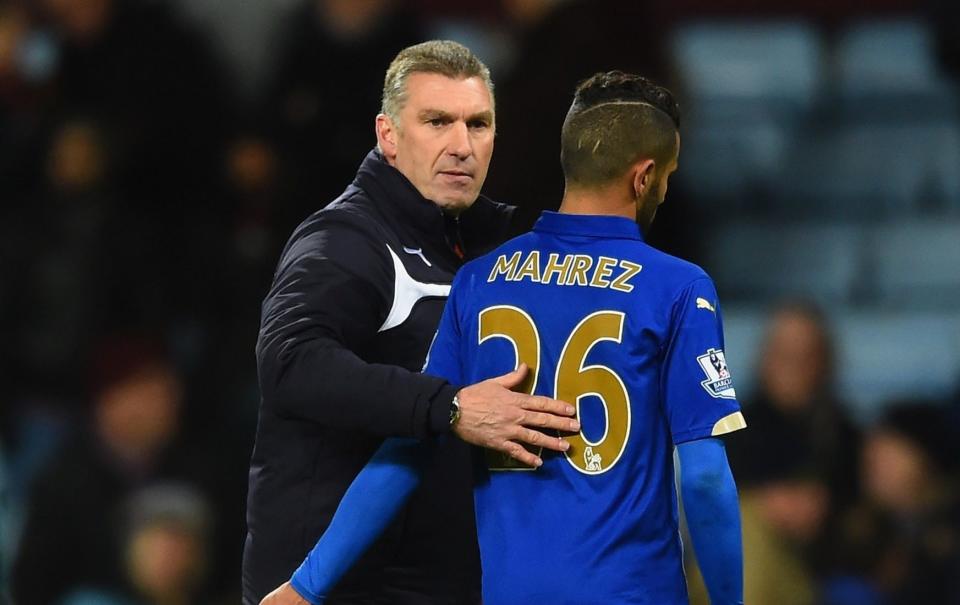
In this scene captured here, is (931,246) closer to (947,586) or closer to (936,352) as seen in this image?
(936,352)

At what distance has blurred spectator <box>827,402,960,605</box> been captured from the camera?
567 cm

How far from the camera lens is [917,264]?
24.1 feet

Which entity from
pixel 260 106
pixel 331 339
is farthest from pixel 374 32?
pixel 331 339

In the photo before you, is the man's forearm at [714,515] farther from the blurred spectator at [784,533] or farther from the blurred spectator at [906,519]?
the blurred spectator at [906,519]

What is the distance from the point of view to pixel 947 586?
562 cm

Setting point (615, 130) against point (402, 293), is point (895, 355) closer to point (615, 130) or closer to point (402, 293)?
point (402, 293)

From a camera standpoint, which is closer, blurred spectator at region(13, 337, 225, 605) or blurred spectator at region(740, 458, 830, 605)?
blurred spectator at region(740, 458, 830, 605)

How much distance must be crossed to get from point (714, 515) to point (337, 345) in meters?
0.74

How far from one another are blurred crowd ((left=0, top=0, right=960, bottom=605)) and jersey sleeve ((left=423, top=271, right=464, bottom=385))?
2743 mm

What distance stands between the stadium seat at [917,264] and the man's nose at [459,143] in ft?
14.9

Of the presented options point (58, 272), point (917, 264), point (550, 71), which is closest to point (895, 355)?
point (917, 264)

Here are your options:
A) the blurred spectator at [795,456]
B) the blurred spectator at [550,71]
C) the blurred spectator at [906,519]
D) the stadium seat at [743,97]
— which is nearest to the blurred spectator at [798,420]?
the blurred spectator at [795,456]

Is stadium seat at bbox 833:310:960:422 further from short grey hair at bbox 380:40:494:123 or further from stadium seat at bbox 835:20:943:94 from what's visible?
short grey hair at bbox 380:40:494:123

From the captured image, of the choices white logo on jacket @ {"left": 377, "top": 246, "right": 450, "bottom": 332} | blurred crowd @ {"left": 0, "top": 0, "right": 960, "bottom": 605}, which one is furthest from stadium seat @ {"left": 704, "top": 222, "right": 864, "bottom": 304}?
white logo on jacket @ {"left": 377, "top": 246, "right": 450, "bottom": 332}
